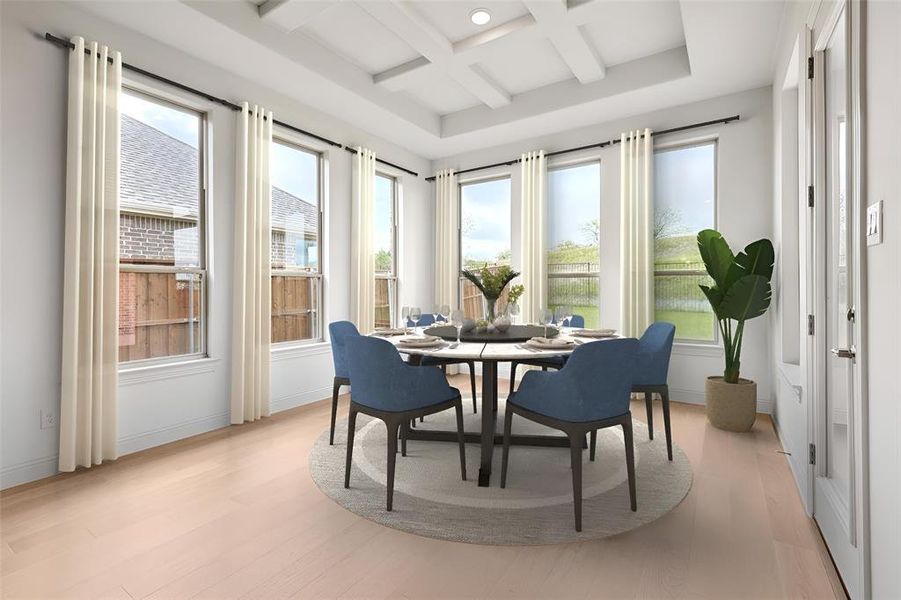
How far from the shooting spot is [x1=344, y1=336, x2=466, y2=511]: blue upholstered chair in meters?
2.22

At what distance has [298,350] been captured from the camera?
4.24 m

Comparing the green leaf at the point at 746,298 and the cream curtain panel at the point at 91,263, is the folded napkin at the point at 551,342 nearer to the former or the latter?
the green leaf at the point at 746,298

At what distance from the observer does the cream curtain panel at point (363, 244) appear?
15.5 ft

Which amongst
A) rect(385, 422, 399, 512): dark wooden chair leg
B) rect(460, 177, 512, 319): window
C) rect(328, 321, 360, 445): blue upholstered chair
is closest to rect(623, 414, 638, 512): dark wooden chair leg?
rect(385, 422, 399, 512): dark wooden chair leg

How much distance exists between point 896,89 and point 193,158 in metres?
4.03

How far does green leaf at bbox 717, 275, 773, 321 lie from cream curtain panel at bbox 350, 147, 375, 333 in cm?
335

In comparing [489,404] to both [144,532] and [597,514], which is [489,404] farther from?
[144,532]

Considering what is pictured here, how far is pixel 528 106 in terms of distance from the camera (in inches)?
181

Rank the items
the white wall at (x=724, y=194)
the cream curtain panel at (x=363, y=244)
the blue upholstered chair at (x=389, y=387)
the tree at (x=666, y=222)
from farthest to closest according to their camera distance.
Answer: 1. the cream curtain panel at (x=363, y=244)
2. the tree at (x=666, y=222)
3. the white wall at (x=724, y=194)
4. the blue upholstered chair at (x=389, y=387)

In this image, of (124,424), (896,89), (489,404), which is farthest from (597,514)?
(124,424)

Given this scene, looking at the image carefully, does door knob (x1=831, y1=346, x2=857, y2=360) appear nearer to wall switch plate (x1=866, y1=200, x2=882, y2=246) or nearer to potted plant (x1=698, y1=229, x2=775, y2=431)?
wall switch plate (x1=866, y1=200, x2=882, y2=246)

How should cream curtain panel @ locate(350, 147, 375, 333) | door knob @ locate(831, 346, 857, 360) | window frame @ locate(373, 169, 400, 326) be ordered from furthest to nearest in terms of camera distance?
window frame @ locate(373, 169, 400, 326) → cream curtain panel @ locate(350, 147, 375, 333) → door knob @ locate(831, 346, 857, 360)

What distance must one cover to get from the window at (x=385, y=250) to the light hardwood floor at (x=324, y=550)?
9.69 ft

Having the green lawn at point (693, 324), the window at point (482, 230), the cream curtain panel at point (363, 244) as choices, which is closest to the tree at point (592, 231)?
the window at point (482, 230)
